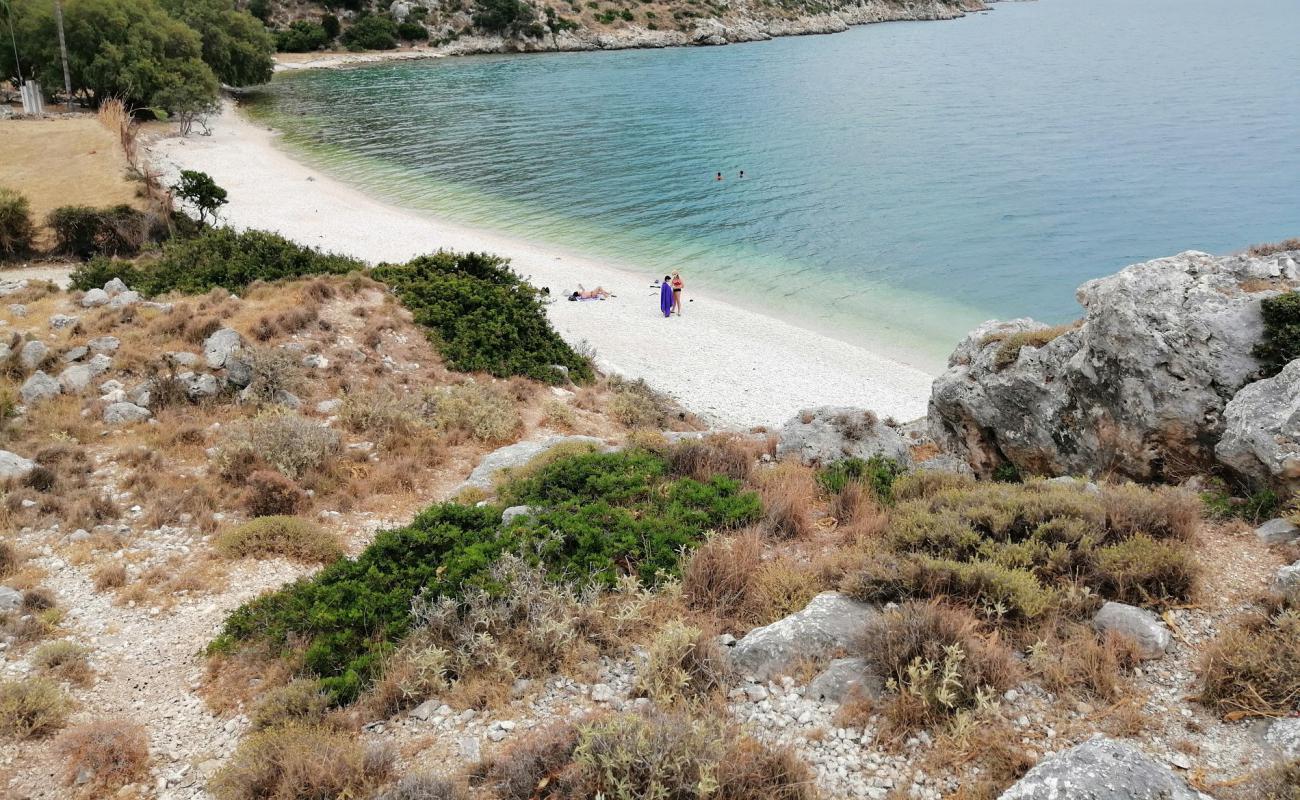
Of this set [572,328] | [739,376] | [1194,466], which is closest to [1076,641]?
[1194,466]

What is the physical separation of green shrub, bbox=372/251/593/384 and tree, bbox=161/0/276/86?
61203 mm

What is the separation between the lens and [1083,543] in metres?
7.24

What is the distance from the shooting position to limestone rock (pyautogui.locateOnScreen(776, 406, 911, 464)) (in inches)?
473

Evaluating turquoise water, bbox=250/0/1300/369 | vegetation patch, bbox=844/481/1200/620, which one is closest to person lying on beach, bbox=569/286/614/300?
turquoise water, bbox=250/0/1300/369

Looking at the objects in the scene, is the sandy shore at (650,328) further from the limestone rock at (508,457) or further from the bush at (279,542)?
the bush at (279,542)

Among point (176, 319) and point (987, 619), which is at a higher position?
point (176, 319)

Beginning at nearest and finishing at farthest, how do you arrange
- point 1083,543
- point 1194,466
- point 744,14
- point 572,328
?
point 1083,543, point 1194,466, point 572,328, point 744,14

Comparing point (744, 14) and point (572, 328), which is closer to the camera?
point (572, 328)

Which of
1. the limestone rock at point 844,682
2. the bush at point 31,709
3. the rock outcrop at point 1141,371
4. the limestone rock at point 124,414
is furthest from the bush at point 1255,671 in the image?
the limestone rock at point 124,414

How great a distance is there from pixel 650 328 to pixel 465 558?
18384 mm

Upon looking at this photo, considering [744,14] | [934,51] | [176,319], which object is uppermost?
[744,14]

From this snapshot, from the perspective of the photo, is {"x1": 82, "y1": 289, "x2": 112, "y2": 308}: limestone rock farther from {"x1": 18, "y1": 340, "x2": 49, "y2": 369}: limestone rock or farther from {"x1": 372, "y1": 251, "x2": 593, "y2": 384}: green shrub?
{"x1": 372, "y1": 251, "x2": 593, "y2": 384}: green shrub

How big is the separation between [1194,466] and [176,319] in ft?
61.9

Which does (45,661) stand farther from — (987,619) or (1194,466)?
(1194,466)
